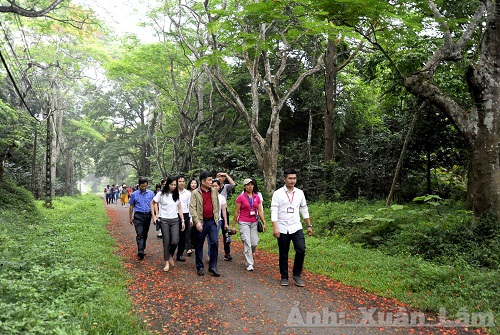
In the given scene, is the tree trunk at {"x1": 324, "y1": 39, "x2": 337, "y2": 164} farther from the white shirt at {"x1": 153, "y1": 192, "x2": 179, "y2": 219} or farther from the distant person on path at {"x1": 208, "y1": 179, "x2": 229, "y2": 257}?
the white shirt at {"x1": 153, "y1": 192, "x2": 179, "y2": 219}

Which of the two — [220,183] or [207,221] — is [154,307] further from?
[220,183]

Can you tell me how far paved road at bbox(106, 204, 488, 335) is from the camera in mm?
4156

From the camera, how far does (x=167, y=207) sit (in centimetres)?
703

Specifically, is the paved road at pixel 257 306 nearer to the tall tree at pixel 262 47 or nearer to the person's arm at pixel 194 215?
the person's arm at pixel 194 215

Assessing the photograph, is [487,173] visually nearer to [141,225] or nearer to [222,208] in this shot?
[222,208]

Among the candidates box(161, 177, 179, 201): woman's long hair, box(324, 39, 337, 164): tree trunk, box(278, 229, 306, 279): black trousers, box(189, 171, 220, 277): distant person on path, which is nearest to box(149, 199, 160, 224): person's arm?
box(161, 177, 179, 201): woman's long hair

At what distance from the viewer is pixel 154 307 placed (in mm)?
4785

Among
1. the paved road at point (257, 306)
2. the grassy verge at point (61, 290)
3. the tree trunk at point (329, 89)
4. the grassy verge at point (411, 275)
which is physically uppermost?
the tree trunk at point (329, 89)

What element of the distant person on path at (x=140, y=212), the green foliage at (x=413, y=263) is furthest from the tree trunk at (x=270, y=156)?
the distant person on path at (x=140, y=212)

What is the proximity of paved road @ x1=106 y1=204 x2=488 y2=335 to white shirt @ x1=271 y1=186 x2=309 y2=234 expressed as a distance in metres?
1.02

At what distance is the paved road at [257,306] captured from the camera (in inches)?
164

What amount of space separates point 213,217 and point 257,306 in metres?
2.20

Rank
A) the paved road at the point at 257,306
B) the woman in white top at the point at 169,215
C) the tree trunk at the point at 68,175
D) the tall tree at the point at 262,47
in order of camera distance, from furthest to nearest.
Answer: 1. the tree trunk at the point at 68,175
2. the tall tree at the point at 262,47
3. the woman in white top at the point at 169,215
4. the paved road at the point at 257,306

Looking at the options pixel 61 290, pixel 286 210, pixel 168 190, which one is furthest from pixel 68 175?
pixel 286 210
